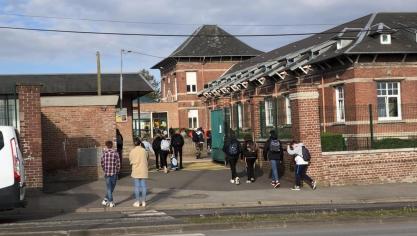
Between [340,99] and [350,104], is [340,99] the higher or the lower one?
the higher one

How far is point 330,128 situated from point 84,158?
1126cm

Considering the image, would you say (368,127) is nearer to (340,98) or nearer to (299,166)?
(299,166)

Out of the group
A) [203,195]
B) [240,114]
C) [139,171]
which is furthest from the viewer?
[240,114]

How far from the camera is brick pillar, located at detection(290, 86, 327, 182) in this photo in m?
18.6

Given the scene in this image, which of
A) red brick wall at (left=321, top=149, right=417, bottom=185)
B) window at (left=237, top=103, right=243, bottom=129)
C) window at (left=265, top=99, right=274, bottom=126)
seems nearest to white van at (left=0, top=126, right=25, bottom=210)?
red brick wall at (left=321, top=149, right=417, bottom=185)

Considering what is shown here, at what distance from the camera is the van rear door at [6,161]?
11.4 meters

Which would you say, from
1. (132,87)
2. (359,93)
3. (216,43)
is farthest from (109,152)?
(216,43)

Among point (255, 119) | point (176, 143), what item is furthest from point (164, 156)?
point (255, 119)

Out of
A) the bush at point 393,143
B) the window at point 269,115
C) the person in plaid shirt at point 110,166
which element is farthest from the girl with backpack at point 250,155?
the person in plaid shirt at point 110,166

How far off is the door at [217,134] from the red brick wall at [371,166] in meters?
8.02

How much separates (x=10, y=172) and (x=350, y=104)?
68.0ft

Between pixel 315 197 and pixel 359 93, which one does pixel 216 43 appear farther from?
pixel 315 197

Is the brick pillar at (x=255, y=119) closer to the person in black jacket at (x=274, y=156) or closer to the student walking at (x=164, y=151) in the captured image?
the student walking at (x=164, y=151)

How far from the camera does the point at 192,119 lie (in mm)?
63812
